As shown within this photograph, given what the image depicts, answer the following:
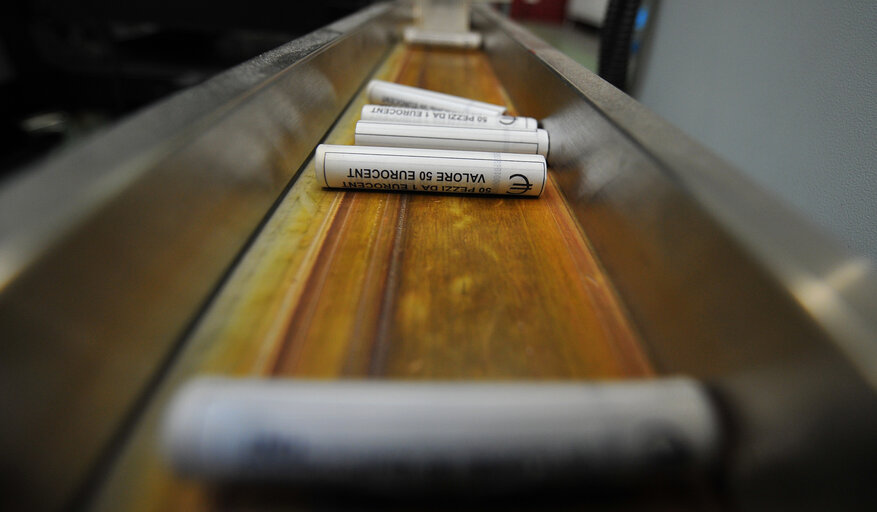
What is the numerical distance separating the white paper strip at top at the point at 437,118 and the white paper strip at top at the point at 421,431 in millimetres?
634

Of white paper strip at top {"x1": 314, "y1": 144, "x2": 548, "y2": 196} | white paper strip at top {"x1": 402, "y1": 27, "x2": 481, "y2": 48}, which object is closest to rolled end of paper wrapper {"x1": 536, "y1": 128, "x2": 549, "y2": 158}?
Answer: white paper strip at top {"x1": 314, "y1": 144, "x2": 548, "y2": 196}

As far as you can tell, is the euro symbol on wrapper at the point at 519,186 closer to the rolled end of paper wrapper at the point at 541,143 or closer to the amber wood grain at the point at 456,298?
the amber wood grain at the point at 456,298

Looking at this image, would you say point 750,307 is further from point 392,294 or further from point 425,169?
point 425,169

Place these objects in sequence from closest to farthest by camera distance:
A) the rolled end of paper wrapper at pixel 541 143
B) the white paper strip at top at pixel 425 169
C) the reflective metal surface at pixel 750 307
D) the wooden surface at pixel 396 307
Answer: the reflective metal surface at pixel 750 307 → the wooden surface at pixel 396 307 → the white paper strip at top at pixel 425 169 → the rolled end of paper wrapper at pixel 541 143

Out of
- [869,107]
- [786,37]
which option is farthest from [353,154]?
[786,37]

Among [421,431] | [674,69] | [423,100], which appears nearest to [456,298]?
[421,431]

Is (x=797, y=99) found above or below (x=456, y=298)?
above

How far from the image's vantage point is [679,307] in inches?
16.0

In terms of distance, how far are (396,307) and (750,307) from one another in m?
0.32

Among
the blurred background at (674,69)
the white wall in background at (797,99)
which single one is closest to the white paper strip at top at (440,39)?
the blurred background at (674,69)

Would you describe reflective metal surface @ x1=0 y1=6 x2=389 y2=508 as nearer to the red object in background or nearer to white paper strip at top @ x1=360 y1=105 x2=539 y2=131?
white paper strip at top @ x1=360 y1=105 x2=539 y2=131

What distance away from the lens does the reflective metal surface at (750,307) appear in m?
0.26

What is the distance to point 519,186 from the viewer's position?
681 mm

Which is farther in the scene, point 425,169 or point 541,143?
point 541,143
